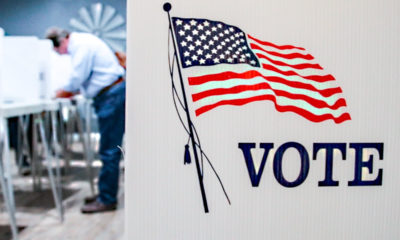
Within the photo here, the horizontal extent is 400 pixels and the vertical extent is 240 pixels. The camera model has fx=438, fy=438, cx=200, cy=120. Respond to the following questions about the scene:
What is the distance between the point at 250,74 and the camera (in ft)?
3.31

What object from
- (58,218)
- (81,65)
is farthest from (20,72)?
(58,218)

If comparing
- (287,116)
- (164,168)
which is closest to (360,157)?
(287,116)

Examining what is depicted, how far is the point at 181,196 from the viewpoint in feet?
Answer: 3.28

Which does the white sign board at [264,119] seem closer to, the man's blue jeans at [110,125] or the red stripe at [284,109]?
the red stripe at [284,109]

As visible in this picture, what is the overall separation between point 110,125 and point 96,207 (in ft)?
1.70

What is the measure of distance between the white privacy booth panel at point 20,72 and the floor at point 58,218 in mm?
707

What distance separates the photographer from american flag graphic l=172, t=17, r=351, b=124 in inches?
39.0

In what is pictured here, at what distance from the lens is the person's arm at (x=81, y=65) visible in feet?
8.52

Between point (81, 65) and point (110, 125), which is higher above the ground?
point (81, 65)

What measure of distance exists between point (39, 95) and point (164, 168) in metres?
2.18

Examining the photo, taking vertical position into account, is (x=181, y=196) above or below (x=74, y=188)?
above

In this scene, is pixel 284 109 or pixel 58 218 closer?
pixel 284 109

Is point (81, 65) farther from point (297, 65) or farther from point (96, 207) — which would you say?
point (297, 65)

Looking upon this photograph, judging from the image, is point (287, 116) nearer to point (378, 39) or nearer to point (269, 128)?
point (269, 128)
